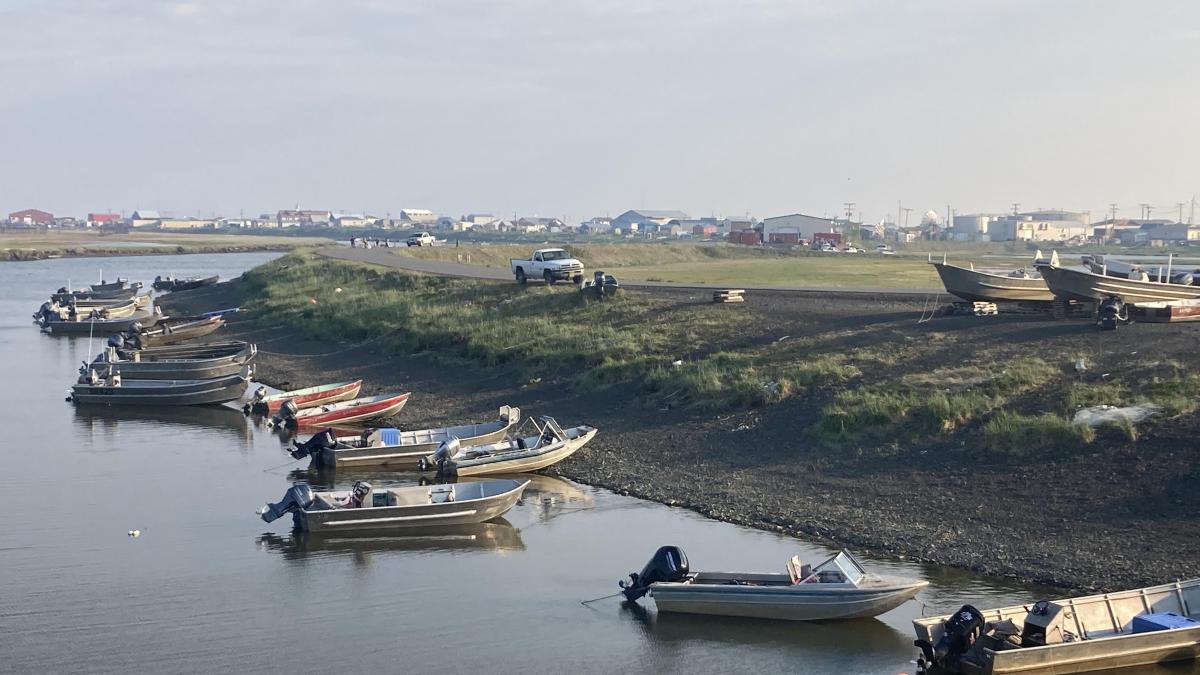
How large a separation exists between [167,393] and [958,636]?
34643mm

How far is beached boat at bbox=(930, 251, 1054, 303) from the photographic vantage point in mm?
41938

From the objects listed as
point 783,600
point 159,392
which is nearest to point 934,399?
point 783,600

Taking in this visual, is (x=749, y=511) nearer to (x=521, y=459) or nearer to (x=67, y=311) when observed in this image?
(x=521, y=459)

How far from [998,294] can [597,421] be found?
1511 cm

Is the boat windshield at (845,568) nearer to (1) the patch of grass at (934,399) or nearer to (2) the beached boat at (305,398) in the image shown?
(1) the patch of grass at (934,399)

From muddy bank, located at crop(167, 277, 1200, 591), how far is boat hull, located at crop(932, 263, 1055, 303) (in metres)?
1.78

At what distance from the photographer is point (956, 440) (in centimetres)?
2961

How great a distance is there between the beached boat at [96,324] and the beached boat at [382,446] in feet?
141

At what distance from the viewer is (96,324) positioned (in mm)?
73188

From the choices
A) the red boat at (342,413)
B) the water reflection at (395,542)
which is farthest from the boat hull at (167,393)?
the water reflection at (395,542)

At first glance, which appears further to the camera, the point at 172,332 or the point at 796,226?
the point at 796,226

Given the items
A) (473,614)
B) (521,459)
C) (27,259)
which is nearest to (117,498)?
(521,459)

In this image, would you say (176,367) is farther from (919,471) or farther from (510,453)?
(919,471)

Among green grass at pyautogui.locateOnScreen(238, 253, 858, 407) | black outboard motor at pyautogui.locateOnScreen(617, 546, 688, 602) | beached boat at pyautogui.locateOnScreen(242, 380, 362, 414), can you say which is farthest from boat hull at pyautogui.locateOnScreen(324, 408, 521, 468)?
black outboard motor at pyautogui.locateOnScreen(617, 546, 688, 602)
